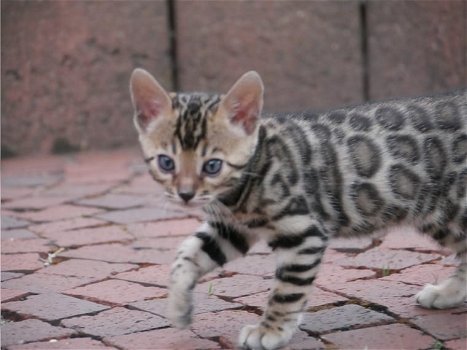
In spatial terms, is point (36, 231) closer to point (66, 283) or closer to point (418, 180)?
point (66, 283)

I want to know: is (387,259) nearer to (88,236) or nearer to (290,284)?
(290,284)

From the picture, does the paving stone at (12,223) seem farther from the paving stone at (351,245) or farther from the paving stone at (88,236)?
the paving stone at (351,245)

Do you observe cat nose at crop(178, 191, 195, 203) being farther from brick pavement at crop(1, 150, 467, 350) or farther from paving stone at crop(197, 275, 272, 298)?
paving stone at crop(197, 275, 272, 298)

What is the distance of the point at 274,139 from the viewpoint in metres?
4.06

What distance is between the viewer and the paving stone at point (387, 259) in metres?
4.96

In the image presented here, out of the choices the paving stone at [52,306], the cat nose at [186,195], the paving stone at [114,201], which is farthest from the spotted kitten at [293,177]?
the paving stone at [114,201]

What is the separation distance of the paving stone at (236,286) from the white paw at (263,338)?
2.27 feet

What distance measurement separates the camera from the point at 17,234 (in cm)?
593

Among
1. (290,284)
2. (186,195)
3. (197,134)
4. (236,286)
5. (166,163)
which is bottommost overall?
(236,286)

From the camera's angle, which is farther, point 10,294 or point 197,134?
point 10,294

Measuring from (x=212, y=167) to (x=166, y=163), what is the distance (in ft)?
0.61

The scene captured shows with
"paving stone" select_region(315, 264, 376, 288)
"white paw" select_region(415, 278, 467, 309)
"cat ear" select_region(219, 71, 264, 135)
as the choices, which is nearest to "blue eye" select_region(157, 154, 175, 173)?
"cat ear" select_region(219, 71, 264, 135)

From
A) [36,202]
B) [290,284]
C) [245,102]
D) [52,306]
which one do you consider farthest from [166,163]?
[36,202]

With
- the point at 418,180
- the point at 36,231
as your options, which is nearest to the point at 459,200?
the point at 418,180
